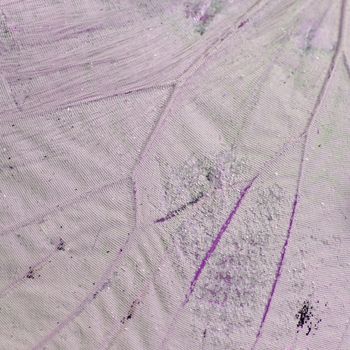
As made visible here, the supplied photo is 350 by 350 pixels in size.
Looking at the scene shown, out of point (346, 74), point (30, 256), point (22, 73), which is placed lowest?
point (30, 256)

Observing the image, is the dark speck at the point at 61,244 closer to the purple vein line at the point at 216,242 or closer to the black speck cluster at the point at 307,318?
the purple vein line at the point at 216,242

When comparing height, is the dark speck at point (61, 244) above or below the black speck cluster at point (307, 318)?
below

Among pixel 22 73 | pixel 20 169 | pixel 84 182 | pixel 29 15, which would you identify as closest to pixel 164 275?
pixel 84 182

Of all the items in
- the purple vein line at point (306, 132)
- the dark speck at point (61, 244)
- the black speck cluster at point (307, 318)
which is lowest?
the dark speck at point (61, 244)

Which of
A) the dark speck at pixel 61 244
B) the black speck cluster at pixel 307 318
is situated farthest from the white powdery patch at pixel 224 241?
the dark speck at pixel 61 244

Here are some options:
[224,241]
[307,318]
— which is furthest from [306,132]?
[307,318]

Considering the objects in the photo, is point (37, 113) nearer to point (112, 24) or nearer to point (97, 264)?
point (112, 24)

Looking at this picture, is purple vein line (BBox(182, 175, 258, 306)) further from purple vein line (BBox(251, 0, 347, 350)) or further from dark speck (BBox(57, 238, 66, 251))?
dark speck (BBox(57, 238, 66, 251))

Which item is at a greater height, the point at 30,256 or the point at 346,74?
the point at 346,74
